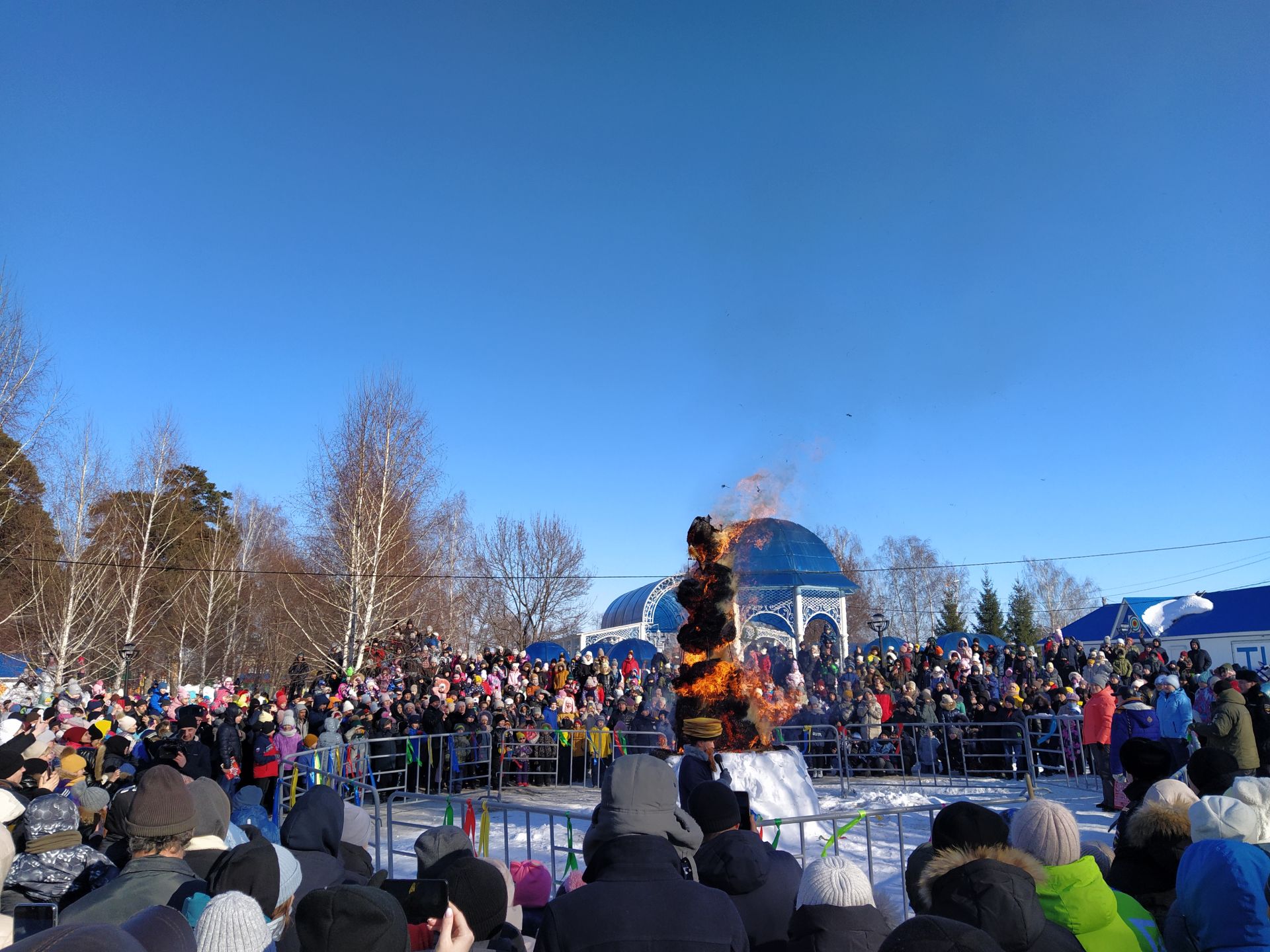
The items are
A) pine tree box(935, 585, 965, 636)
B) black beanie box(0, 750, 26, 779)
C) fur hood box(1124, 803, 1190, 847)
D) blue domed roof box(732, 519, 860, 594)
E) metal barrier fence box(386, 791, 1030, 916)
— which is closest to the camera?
fur hood box(1124, 803, 1190, 847)

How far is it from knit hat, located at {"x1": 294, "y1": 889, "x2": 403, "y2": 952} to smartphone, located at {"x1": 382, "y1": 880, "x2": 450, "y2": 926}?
202 millimetres

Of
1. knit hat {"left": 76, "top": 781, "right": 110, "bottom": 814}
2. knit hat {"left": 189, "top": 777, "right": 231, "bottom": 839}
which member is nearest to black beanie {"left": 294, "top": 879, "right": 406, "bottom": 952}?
knit hat {"left": 189, "top": 777, "right": 231, "bottom": 839}

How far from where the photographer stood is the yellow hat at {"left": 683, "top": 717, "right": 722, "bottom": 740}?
419 inches

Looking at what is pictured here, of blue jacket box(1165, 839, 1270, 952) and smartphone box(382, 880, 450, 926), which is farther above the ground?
smartphone box(382, 880, 450, 926)

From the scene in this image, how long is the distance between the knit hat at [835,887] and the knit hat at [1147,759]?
443 centimetres

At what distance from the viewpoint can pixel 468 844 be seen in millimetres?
3918

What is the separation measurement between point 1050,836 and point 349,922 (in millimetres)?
2951

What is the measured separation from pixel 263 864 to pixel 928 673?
20.0 metres

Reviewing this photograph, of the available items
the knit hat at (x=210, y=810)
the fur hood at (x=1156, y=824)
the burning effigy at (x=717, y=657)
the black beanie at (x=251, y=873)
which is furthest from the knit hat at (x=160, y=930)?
the burning effigy at (x=717, y=657)

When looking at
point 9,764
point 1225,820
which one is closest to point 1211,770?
point 1225,820

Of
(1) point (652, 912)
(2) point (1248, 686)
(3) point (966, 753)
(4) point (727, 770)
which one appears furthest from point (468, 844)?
(3) point (966, 753)

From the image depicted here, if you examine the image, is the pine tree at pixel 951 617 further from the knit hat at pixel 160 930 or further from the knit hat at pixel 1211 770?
the knit hat at pixel 160 930

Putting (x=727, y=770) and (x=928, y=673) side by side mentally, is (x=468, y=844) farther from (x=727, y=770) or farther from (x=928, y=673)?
(x=928, y=673)

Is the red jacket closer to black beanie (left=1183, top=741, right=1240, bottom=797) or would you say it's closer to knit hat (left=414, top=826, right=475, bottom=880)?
black beanie (left=1183, top=741, right=1240, bottom=797)
